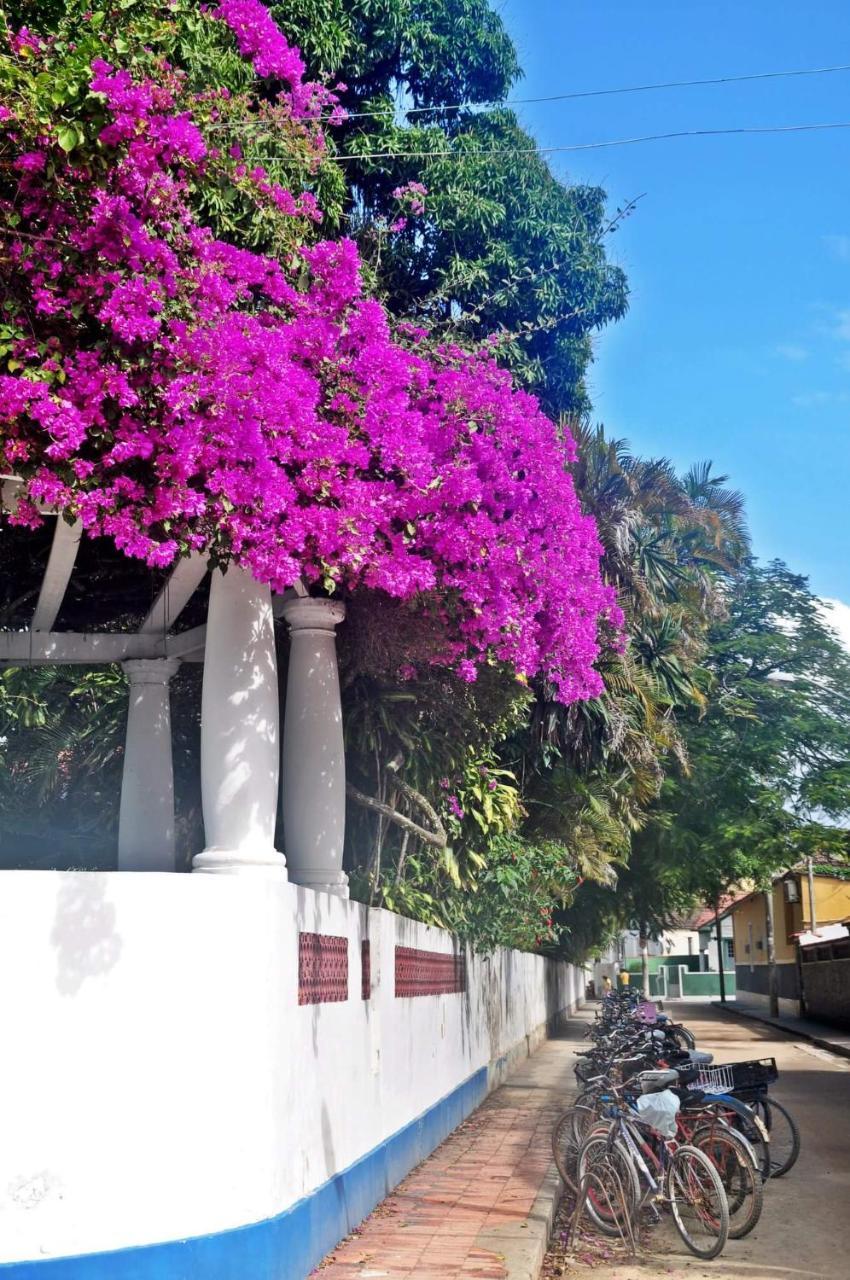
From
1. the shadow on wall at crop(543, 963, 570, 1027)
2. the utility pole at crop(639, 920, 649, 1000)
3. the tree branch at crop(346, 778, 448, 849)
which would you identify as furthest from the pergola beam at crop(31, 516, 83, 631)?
the utility pole at crop(639, 920, 649, 1000)

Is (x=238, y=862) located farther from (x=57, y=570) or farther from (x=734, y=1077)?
(x=734, y=1077)

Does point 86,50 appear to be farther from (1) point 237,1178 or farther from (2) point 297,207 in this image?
(1) point 237,1178

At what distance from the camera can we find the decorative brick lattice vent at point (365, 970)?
29.4 ft

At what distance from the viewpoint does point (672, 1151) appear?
876cm

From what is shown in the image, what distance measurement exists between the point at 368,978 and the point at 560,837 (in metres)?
9.22

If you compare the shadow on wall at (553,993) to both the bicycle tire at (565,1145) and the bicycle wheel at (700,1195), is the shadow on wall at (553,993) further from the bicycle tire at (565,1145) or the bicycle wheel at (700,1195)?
the bicycle wheel at (700,1195)

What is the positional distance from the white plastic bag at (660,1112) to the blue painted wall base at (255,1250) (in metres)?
1.68

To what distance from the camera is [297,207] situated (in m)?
6.90

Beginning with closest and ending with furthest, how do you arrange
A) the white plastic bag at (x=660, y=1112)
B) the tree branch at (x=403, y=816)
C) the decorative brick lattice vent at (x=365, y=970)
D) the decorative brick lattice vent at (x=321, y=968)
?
the decorative brick lattice vent at (x=321, y=968) < the white plastic bag at (x=660, y=1112) < the decorative brick lattice vent at (x=365, y=970) < the tree branch at (x=403, y=816)

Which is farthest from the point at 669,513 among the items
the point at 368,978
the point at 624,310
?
the point at 368,978

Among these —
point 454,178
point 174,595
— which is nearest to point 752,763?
point 454,178

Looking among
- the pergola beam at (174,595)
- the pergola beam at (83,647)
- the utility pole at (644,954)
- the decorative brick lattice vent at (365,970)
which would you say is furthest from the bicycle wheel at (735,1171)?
the utility pole at (644,954)

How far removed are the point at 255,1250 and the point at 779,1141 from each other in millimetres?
7985

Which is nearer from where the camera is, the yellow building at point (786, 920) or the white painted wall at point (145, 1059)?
the white painted wall at point (145, 1059)
